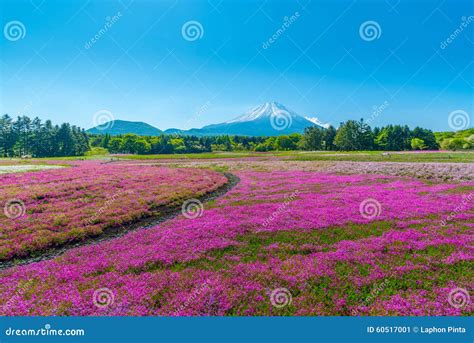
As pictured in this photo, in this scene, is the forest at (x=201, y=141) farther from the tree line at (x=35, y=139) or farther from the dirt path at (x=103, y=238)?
the dirt path at (x=103, y=238)

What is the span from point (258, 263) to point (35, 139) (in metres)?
143

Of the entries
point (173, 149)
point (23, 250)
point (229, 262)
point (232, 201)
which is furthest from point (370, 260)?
point (173, 149)

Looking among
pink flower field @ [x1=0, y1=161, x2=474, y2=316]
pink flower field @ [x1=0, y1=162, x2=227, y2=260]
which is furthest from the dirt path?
pink flower field @ [x1=0, y1=161, x2=474, y2=316]

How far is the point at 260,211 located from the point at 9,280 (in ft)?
46.7

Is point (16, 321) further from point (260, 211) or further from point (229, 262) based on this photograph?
point (260, 211)

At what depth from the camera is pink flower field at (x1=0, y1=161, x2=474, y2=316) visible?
786cm

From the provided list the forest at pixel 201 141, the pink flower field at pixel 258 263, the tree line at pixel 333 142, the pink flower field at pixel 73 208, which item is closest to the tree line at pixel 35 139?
the forest at pixel 201 141

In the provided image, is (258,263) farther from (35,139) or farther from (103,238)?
(35,139)

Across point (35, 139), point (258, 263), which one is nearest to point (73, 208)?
point (258, 263)

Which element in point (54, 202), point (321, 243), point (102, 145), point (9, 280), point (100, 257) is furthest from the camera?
point (102, 145)

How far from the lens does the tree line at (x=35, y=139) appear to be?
111969 mm

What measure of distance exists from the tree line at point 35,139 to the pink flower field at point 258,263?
406 ft

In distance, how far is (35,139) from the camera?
377 ft

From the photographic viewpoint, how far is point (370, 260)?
10.4 m
